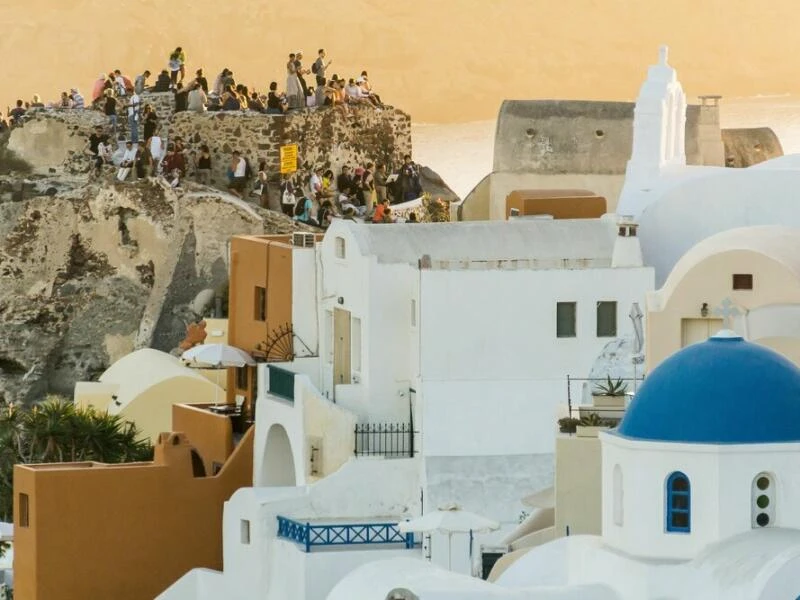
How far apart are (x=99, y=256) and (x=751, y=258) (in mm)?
18990

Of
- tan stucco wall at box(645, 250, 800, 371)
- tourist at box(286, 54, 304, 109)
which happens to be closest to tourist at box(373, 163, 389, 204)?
tourist at box(286, 54, 304, 109)

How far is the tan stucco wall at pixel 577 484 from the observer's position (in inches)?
1657

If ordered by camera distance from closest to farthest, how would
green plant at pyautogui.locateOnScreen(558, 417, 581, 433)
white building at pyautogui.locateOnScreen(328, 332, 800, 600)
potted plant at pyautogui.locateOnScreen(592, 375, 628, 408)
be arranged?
1. white building at pyautogui.locateOnScreen(328, 332, 800, 600)
2. green plant at pyautogui.locateOnScreen(558, 417, 581, 433)
3. potted plant at pyautogui.locateOnScreen(592, 375, 628, 408)

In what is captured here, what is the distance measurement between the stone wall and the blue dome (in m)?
27.6

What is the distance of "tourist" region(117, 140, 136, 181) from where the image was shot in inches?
2429

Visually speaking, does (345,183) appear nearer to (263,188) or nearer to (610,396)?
(263,188)

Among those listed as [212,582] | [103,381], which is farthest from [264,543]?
[103,381]

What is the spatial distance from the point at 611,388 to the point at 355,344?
23.1 ft

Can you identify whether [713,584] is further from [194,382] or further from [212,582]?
[194,382]

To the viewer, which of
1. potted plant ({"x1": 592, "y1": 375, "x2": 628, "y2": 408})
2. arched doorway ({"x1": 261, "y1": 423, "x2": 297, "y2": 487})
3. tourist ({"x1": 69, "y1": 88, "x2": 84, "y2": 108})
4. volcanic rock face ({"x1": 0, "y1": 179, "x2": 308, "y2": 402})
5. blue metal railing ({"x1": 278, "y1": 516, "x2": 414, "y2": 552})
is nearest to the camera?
potted plant ({"x1": 592, "y1": 375, "x2": 628, "y2": 408})

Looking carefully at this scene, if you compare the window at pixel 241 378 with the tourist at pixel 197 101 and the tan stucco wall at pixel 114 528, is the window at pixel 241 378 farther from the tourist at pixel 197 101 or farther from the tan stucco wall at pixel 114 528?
the tourist at pixel 197 101

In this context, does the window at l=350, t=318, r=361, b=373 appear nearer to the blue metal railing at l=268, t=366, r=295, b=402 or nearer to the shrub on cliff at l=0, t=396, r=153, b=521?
the blue metal railing at l=268, t=366, r=295, b=402

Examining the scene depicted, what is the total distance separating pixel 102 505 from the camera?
50562mm

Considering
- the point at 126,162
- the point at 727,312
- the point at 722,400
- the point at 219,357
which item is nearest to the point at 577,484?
the point at 727,312
